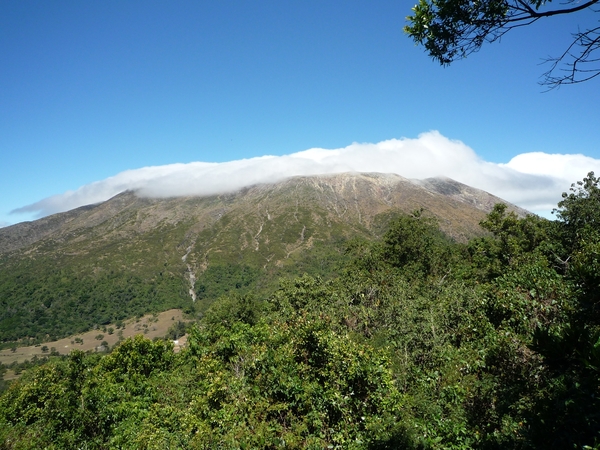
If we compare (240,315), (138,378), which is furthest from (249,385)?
(240,315)

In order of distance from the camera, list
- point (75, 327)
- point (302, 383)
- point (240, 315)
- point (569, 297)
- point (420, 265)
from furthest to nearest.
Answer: point (75, 327), point (240, 315), point (420, 265), point (302, 383), point (569, 297)

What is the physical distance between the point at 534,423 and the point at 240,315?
146ft

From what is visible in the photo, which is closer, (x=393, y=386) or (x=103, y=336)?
(x=393, y=386)

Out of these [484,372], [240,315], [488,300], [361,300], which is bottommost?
[240,315]

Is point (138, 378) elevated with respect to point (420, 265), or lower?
lower

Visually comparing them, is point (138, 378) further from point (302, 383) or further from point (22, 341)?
point (22, 341)

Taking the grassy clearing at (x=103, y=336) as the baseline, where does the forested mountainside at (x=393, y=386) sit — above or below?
above

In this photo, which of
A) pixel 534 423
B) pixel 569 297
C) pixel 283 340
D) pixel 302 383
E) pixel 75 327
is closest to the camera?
pixel 534 423

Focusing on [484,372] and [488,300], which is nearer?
[484,372]

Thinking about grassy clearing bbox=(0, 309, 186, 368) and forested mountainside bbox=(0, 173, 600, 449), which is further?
grassy clearing bbox=(0, 309, 186, 368)

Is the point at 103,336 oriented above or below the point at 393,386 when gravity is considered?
below

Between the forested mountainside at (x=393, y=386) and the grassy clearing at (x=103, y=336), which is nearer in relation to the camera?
the forested mountainside at (x=393, y=386)

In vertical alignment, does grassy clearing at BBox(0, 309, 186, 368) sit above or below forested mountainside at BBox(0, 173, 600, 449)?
below

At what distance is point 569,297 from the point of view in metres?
9.54
